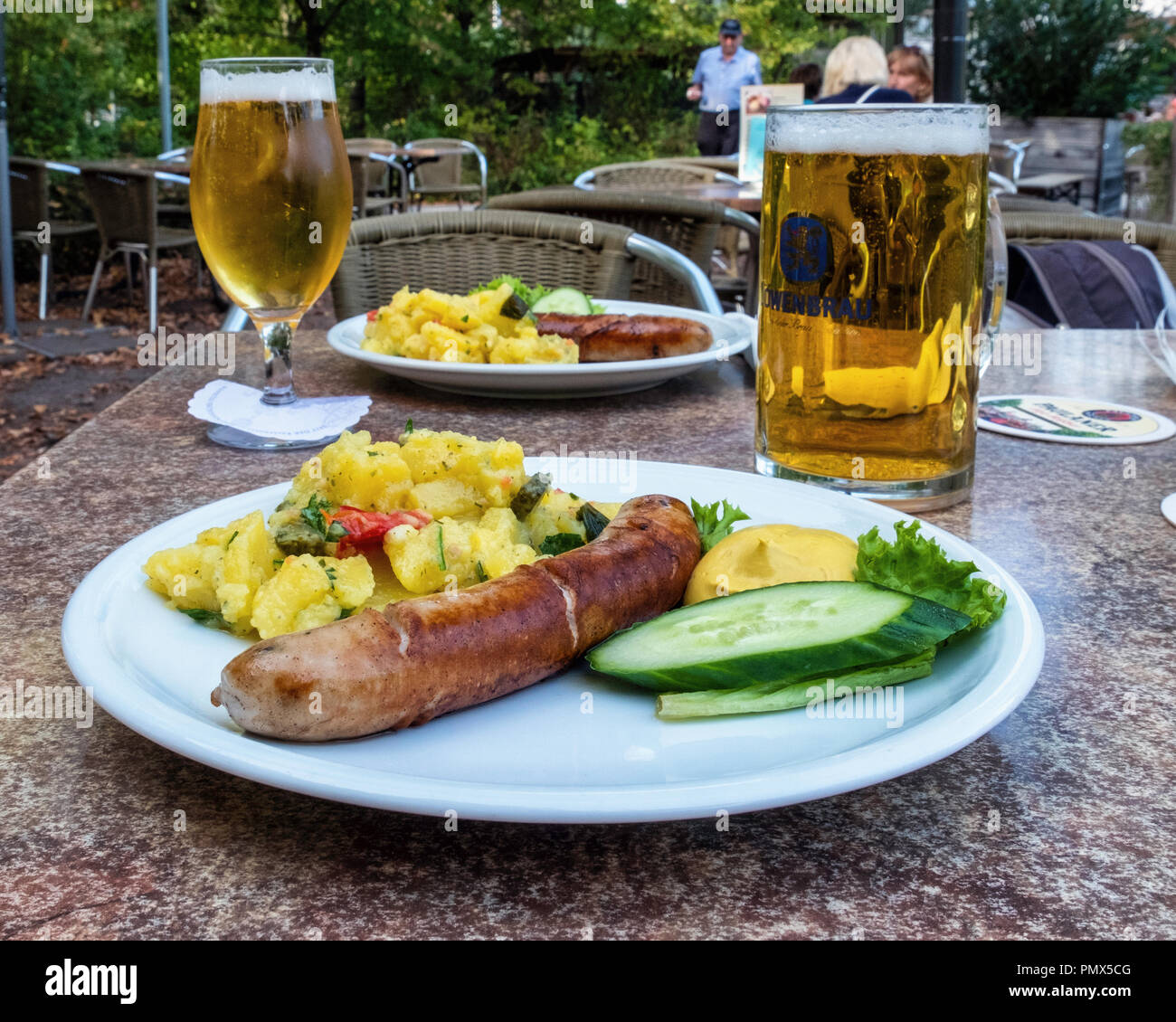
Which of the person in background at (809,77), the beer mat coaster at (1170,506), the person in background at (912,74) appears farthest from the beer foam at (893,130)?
the person in background at (809,77)

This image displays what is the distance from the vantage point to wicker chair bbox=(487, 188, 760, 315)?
414cm

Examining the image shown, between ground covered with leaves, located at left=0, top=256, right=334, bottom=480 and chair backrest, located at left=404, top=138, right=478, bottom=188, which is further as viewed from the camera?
chair backrest, located at left=404, top=138, right=478, bottom=188

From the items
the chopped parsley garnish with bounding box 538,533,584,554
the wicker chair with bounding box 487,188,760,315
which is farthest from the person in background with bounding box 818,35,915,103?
the chopped parsley garnish with bounding box 538,533,584,554

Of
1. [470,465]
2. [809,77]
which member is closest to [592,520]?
[470,465]

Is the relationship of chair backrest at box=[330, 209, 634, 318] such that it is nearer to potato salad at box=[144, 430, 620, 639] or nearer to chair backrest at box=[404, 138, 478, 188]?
potato salad at box=[144, 430, 620, 639]

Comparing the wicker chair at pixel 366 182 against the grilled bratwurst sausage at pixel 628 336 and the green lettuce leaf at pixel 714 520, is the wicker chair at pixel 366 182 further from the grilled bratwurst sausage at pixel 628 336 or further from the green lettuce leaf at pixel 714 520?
the green lettuce leaf at pixel 714 520

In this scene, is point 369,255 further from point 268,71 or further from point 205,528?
point 205,528

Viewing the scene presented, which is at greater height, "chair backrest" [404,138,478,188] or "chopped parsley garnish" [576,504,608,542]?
"chair backrest" [404,138,478,188]

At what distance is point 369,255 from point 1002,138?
45.1 ft

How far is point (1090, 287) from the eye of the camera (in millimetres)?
3426

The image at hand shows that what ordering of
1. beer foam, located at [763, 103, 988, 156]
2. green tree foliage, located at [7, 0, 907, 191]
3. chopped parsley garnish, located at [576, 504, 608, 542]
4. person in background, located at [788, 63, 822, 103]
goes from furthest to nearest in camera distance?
green tree foliage, located at [7, 0, 907, 191]
person in background, located at [788, 63, 822, 103]
beer foam, located at [763, 103, 988, 156]
chopped parsley garnish, located at [576, 504, 608, 542]

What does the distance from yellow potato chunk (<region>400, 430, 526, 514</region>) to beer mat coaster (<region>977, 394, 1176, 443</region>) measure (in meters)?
0.98

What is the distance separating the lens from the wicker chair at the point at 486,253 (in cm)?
326

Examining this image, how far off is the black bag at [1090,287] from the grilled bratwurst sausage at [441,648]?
2.78m
